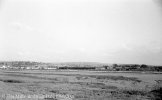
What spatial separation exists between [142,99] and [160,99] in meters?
1.90

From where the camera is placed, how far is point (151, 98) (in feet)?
66.8

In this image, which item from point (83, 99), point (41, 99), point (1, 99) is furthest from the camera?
point (83, 99)

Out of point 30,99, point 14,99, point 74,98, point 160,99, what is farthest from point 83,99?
point 160,99

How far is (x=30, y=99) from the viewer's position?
17.3 meters

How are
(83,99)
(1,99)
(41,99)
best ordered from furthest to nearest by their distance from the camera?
(83,99) → (41,99) → (1,99)

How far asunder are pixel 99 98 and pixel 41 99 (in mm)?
6745

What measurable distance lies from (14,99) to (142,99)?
13.8 m

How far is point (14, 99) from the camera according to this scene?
663 inches

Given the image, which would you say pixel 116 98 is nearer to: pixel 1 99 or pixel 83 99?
pixel 83 99

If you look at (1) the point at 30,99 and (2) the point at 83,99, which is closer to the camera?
(1) the point at 30,99

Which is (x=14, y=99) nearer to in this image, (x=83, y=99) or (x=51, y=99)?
(x=51, y=99)

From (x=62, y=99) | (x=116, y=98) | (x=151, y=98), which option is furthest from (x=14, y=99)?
(x=151, y=98)

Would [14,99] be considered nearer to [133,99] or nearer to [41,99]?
[41,99]

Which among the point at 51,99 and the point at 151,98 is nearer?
the point at 51,99
